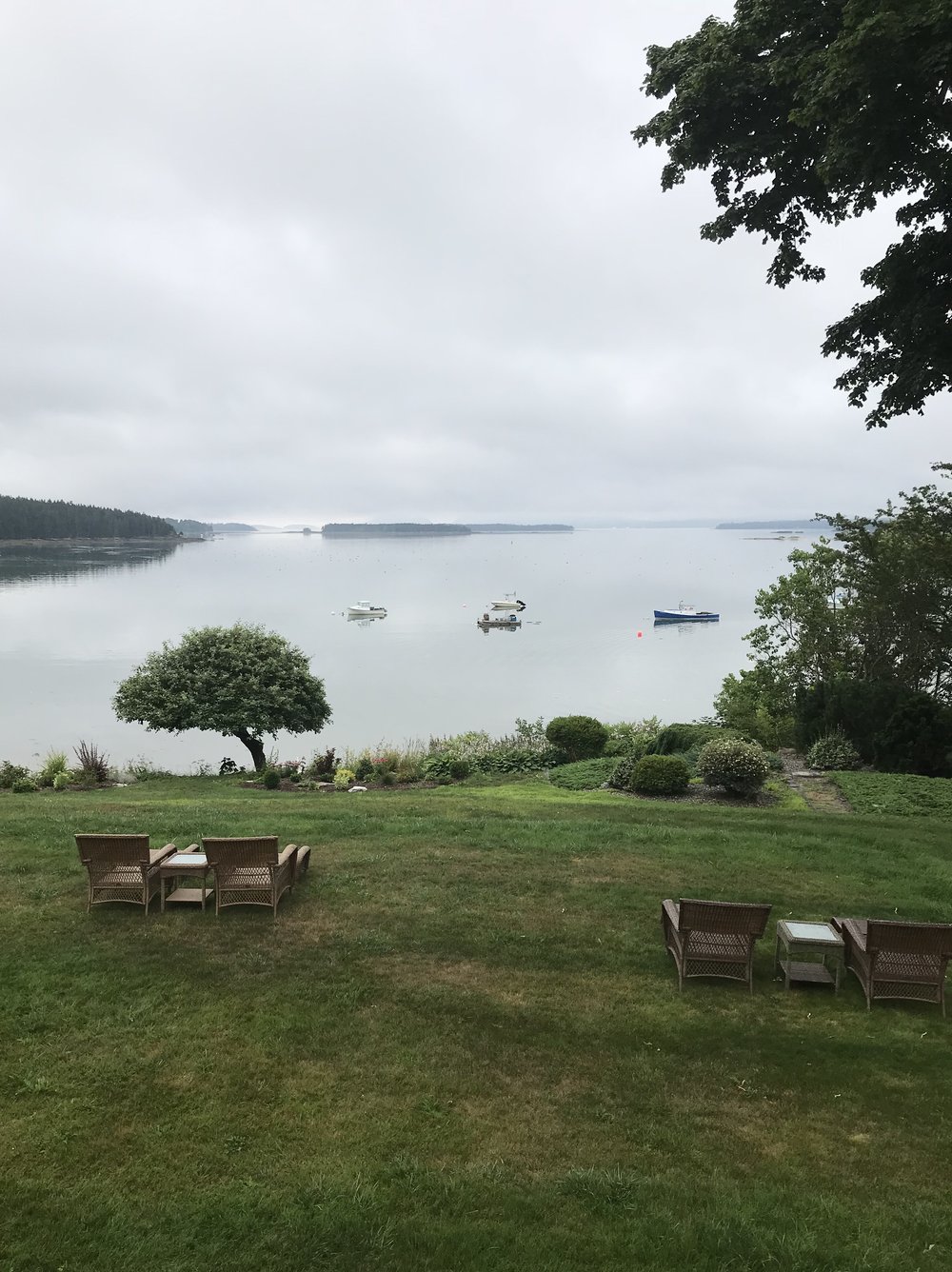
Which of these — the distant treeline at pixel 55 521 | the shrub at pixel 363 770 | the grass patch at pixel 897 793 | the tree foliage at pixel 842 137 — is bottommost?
the shrub at pixel 363 770

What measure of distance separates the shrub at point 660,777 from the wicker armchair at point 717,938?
26.4 ft

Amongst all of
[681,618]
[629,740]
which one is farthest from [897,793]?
[681,618]

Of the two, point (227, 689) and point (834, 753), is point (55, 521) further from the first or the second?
point (834, 753)

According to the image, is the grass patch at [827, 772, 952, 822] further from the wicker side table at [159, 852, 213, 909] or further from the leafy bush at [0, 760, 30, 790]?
the leafy bush at [0, 760, 30, 790]

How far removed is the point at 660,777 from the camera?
14.8 metres

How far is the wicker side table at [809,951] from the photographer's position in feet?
22.1

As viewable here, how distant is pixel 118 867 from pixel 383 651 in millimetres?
45125

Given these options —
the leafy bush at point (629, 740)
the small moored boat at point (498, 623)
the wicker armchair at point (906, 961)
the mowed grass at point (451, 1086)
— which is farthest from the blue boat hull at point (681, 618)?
the wicker armchair at point (906, 961)

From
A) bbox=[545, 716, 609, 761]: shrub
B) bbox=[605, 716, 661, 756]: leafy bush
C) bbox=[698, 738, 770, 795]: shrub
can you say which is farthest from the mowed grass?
bbox=[545, 716, 609, 761]: shrub

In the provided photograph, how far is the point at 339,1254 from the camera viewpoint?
3865 millimetres

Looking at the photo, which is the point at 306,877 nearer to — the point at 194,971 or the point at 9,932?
the point at 194,971

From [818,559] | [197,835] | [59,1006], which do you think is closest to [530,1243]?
[59,1006]

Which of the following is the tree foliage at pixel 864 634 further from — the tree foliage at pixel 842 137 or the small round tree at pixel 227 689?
the small round tree at pixel 227 689

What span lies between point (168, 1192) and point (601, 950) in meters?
4.30
